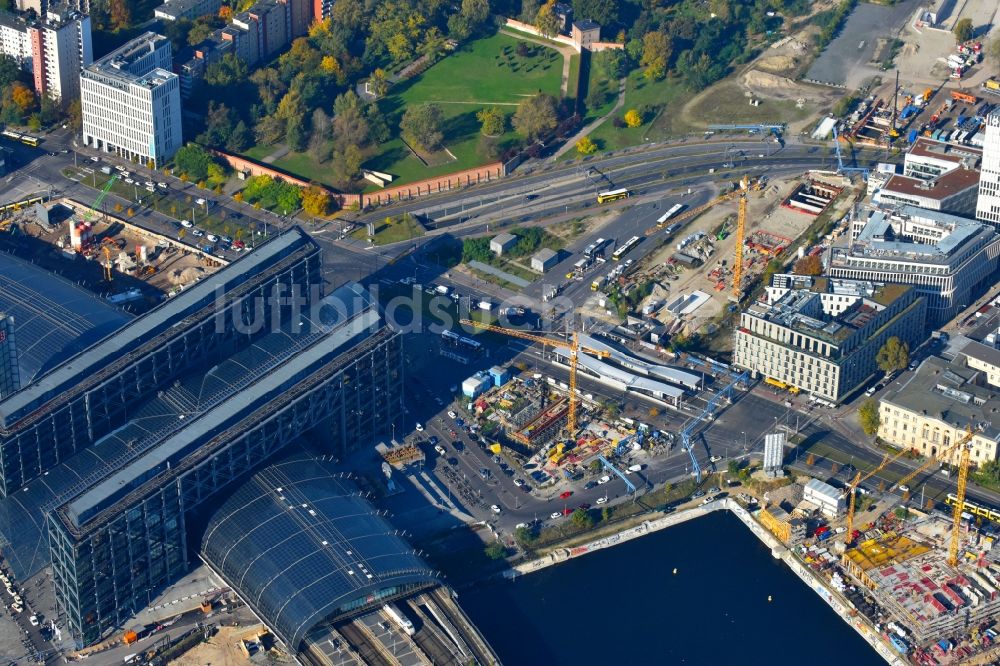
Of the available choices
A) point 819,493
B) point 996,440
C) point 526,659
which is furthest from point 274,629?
point 996,440

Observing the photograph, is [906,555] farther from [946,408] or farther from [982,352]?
[982,352]

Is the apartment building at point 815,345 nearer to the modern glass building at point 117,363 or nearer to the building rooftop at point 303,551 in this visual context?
the building rooftop at point 303,551

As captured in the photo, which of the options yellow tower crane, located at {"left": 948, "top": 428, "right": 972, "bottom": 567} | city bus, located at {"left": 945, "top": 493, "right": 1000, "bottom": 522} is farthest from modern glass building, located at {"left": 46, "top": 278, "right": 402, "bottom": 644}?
city bus, located at {"left": 945, "top": 493, "right": 1000, "bottom": 522}

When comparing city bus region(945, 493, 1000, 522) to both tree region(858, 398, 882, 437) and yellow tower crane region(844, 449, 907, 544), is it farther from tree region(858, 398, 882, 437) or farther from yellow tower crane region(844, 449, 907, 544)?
tree region(858, 398, 882, 437)

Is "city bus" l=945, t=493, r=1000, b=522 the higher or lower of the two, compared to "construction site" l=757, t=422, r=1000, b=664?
higher

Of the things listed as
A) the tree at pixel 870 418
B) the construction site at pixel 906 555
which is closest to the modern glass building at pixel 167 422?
the construction site at pixel 906 555

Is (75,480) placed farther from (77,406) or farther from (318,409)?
(318,409)
